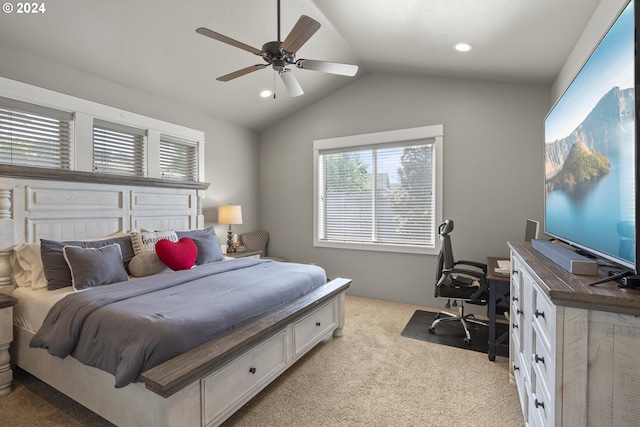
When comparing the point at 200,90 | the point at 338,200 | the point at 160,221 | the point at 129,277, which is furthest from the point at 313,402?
the point at 200,90

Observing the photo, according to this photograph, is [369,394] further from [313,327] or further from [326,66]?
[326,66]

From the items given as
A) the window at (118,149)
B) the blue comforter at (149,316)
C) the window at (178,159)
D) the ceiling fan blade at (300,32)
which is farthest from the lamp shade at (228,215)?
the ceiling fan blade at (300,32)

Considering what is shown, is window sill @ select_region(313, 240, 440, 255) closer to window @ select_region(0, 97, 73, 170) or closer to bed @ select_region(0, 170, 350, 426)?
bed @ select_region(0, 170, 350, 426)

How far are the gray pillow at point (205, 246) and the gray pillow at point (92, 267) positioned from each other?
→ 815mm

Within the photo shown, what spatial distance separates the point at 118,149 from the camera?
3.43 m

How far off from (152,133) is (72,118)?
0.79 meters

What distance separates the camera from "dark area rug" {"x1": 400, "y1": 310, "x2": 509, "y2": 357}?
2.94 m

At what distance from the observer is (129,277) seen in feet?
9.34

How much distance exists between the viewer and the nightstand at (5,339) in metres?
2.15

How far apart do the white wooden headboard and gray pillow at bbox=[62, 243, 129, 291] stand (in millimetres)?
509

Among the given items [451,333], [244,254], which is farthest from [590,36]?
[244,254]

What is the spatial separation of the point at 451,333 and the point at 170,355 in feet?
8.82

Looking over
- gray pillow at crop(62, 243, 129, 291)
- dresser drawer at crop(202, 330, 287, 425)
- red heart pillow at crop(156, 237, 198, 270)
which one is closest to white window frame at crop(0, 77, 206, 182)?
gray pillow at crop(62, 243, 129, 291)

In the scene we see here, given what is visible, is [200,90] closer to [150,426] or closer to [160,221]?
[160,221]
